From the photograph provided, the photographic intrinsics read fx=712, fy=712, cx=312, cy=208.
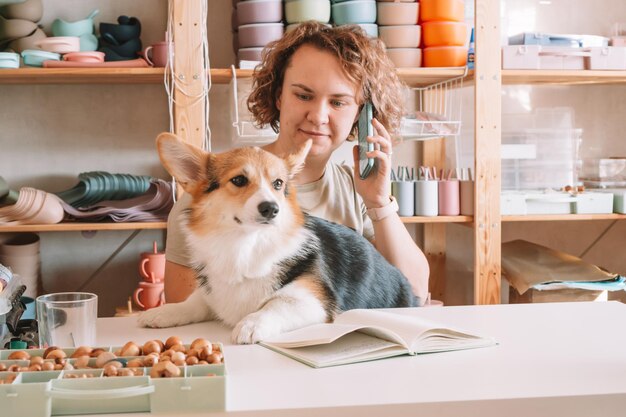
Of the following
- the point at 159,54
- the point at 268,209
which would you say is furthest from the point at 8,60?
the point at 268,209

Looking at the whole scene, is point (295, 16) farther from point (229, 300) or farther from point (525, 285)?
point (229, 300)

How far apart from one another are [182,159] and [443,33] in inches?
64.3

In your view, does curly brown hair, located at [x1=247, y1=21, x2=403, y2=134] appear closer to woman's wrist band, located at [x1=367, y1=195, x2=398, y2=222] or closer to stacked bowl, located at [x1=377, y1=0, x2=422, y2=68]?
woman's wrist band, located at [x1=367, y1=195, x2=398, y2=222]

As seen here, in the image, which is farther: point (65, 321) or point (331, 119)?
point (331, 119)

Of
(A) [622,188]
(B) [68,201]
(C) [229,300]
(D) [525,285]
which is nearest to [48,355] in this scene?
(C) [229,300]

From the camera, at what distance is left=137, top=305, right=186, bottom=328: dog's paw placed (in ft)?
3.91

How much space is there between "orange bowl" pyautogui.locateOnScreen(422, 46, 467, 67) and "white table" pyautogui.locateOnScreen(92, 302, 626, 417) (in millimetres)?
1594

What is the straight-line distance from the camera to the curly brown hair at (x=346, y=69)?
67.6 inches

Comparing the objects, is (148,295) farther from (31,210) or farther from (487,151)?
(487,151)

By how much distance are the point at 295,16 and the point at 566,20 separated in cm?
131

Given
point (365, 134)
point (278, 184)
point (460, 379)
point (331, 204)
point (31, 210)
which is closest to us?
point (460, 379)

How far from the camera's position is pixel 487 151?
8.48 ft

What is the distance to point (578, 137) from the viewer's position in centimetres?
304

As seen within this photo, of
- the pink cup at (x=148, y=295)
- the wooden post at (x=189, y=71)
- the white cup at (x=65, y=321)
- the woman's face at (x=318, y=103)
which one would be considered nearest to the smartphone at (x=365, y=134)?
the woman's face at (x=318, y=103)
